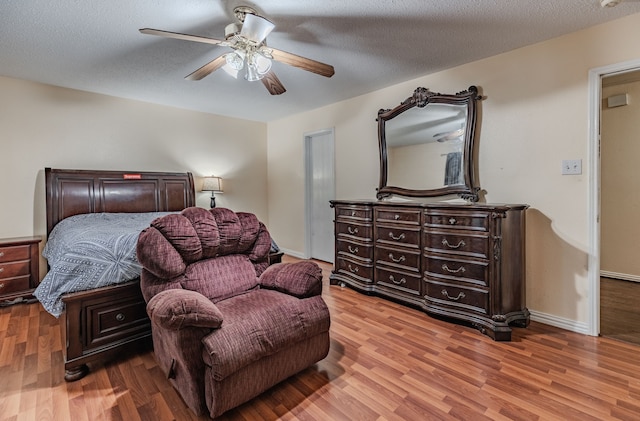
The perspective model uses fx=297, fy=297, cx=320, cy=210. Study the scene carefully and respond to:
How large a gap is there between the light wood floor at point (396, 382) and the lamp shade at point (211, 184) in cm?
257

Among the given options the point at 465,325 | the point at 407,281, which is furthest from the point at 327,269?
the point at 465,325

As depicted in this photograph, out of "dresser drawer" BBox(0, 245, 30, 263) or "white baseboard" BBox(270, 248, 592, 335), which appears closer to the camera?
"white baseboard" BBox(270, 248, 592, 335)

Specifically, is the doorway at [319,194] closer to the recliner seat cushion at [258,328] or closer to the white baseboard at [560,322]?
the white baseboard at [560,322]

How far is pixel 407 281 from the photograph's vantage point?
293cm

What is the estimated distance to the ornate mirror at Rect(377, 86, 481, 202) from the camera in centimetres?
290

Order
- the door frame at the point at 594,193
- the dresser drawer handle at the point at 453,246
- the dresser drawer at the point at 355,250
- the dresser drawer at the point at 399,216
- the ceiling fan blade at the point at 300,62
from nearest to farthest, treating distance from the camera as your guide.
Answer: the ceiling fan blade at the point at 300,62 → the door frame at the point at 594,193 → the dresser drawer handle at the point at 453,246 → the dresser drawer at the point at 399,216 → the dresser drawer at the point at 355,250

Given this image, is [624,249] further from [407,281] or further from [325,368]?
[325,368]

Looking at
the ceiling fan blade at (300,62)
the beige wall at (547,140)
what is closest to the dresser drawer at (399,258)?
the beige wall at (547,140)

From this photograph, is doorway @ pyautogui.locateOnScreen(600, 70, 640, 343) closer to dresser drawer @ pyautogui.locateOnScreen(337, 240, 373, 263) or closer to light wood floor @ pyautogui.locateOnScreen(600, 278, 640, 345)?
light wood floor @ pyautogui.locateOnScreen(600, 278, 640, 345)

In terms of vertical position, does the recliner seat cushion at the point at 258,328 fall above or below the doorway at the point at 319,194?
below

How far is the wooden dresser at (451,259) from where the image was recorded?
236 centimetres

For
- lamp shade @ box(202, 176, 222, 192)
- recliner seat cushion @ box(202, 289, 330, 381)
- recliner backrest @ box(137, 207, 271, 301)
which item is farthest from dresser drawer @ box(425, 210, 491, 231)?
lamp shade @ box(202, 176, 222, 192)

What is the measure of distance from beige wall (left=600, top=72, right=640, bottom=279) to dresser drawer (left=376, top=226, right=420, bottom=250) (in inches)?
109

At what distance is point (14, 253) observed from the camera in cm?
303
